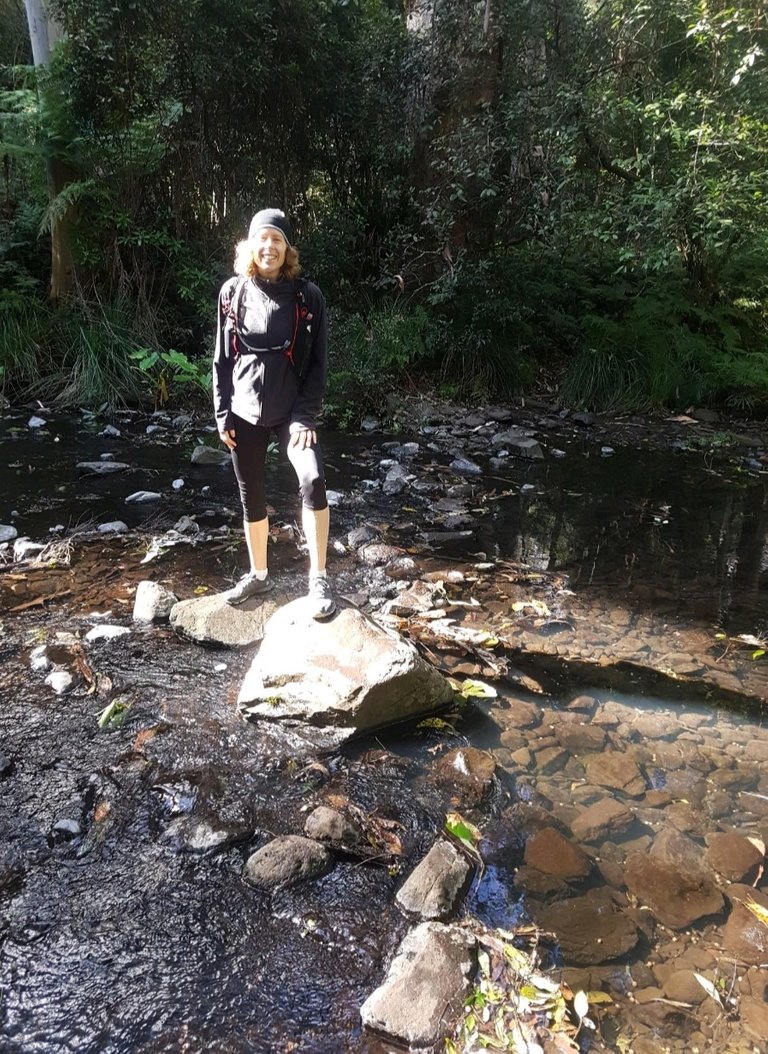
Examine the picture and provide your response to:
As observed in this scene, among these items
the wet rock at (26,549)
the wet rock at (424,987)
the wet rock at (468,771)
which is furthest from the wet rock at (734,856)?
the wet rock at (26,549)

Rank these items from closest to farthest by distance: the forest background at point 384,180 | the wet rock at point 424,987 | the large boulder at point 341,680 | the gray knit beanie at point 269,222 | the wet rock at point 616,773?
the wet rock at point 424,987 < the wet rock at point 616,773 < the large boulder at point 341,680 < the gray knit beanie at point 269,222 < the forest background at point 384,180

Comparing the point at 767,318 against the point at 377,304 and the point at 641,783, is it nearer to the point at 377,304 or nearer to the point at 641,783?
the point at 377,304

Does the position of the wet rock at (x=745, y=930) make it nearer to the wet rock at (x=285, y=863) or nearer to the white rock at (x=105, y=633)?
the wet rock at (x=285, y=863)

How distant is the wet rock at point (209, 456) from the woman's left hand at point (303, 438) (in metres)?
3.76

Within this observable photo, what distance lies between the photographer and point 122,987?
1.87 metres

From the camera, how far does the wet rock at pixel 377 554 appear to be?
16.1ft

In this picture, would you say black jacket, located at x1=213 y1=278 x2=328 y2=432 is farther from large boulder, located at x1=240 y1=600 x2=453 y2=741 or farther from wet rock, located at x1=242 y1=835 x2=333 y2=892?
wet rock, located at x1=242 y1=835 x2=333 y2=892

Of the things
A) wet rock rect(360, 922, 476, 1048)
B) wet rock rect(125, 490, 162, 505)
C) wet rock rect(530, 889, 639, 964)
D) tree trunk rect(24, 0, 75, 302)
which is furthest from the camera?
tree trunk rect(24, 0, 75, 302)

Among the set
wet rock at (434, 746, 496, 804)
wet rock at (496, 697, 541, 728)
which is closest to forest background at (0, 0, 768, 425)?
wet rock at (496, 697, 541, 728)

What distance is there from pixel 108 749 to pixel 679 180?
8117 millimetres

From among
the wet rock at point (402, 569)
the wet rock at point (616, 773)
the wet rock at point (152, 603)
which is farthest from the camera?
the wet rock at point (402, 569)

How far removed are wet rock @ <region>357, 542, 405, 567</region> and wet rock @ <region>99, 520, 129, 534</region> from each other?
6.01 ft

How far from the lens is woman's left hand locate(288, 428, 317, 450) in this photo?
3.34 meters

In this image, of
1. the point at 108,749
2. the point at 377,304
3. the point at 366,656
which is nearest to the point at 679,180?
the point at 377,304
